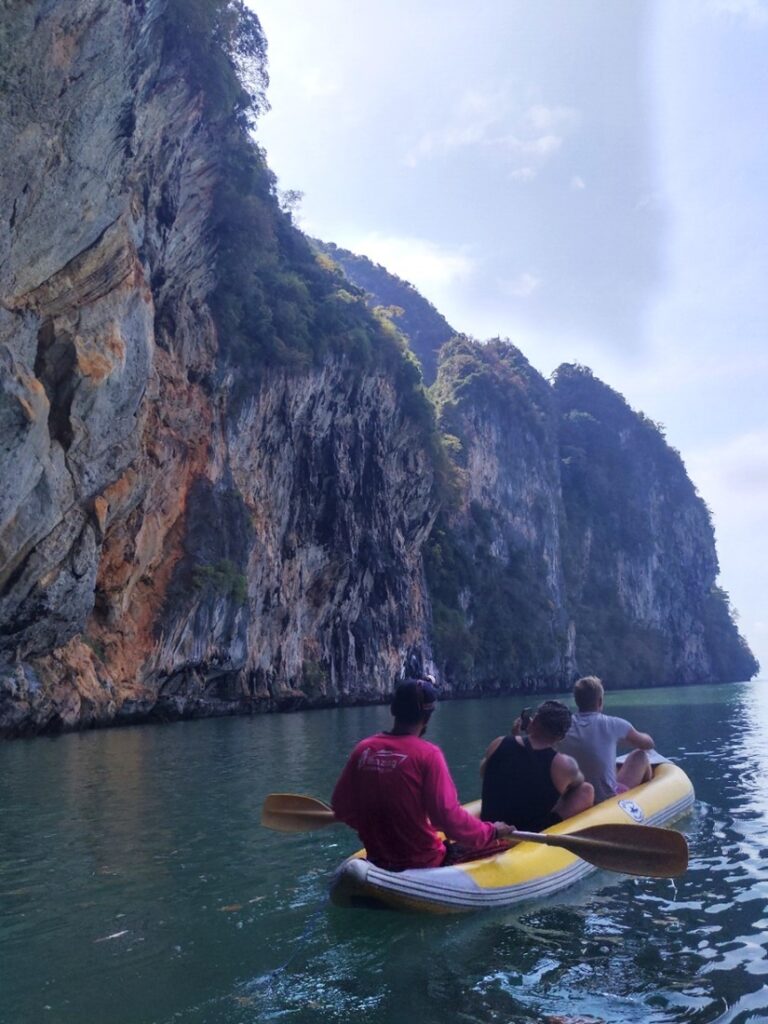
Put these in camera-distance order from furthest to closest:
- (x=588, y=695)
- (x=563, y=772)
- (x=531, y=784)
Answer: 1. (x=588, y=695)
2. (x=531, y=784)
3. (x=563, y=772)

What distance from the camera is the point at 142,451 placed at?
Answer: 25375mm

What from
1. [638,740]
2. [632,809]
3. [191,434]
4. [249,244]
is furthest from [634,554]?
[632,809]

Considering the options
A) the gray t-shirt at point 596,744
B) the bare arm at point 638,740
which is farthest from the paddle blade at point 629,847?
the bare arm at point 638,740

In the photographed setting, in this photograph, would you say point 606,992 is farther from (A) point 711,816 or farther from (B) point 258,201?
(B) point 258,201

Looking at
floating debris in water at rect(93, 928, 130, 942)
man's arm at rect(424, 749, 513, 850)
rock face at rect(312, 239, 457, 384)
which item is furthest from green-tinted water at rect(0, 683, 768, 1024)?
rock face at rect(312, 239, 457, 384)

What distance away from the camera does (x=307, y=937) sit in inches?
207

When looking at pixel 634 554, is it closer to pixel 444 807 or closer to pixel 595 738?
pixel 595 738

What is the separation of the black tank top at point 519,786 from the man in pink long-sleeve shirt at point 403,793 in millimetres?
951

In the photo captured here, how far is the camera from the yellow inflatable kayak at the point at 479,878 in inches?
207

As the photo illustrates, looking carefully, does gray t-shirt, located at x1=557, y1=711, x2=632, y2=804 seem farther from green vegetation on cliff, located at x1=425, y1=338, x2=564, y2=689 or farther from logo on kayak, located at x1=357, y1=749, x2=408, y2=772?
green vegetation on cliff, located at x1=425, y1=338, x2=564, y2=689

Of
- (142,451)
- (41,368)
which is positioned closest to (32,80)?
(41,368)

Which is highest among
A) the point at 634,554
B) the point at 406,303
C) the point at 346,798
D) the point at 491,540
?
the point at 406,303

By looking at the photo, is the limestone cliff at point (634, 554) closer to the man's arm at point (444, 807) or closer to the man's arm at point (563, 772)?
the man's arm at point (563, 772)

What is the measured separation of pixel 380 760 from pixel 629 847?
188 cm
